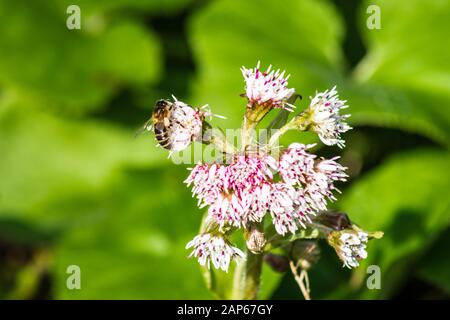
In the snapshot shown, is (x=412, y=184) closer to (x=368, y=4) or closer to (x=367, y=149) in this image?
(x=367, y=149)

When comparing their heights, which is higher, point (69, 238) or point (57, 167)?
point (57, 167)

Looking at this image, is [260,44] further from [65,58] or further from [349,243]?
[349,243]

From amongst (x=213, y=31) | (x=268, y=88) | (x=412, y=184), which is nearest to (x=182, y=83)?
(x=213, y=31)

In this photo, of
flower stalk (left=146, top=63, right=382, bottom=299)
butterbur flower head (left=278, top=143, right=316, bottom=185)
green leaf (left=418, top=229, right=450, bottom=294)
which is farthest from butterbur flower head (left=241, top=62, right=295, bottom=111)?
green leaf (left=418, top=229, right=450, bottom=294)

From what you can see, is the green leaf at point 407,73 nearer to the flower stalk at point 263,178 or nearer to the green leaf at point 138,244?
the green leaf at point 138,244

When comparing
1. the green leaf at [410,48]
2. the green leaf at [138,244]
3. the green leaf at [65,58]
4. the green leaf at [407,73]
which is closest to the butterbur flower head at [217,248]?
the green leaf at [138,244]
